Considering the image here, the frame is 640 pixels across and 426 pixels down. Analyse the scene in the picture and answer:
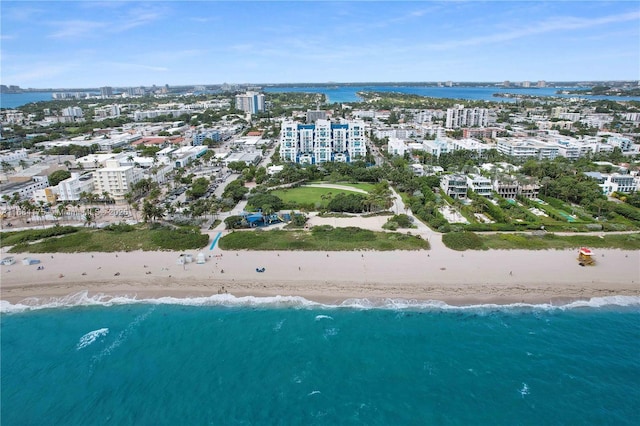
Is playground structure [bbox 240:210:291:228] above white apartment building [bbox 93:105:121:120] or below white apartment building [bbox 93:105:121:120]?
below

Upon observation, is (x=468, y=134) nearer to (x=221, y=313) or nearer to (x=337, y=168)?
(x=337, y=168)

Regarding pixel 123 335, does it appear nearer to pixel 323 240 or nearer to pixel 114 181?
pixel 323 240

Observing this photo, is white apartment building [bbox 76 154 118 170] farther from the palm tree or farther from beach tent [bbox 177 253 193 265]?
beach tent [bbox 177 253 193 265]

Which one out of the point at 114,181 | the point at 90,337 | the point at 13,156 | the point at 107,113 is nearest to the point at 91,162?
the point at 13,156

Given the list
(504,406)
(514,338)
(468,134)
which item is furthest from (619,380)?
(468,134)

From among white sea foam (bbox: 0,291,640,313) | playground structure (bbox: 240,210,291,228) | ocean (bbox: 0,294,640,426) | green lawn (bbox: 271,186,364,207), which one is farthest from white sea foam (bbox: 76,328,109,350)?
green lawn (bbox: 271,186,364,207)
